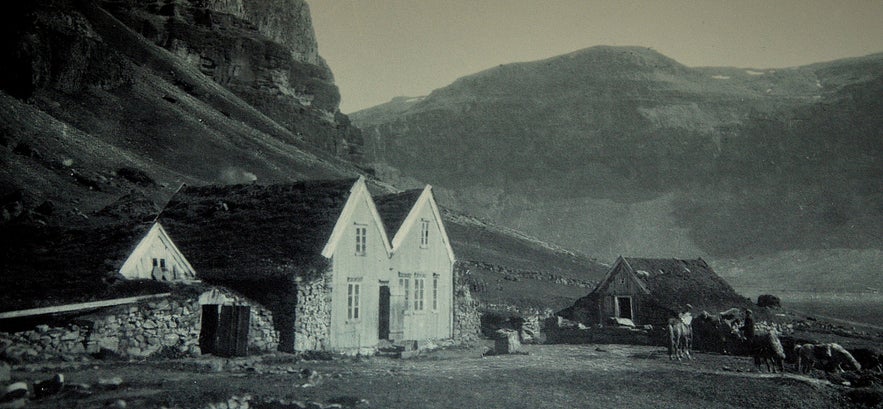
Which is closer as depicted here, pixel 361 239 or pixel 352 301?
pixel 352 301

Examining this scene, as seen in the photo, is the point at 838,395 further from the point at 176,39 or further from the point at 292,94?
the point at 292,94

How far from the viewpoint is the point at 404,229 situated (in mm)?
29984

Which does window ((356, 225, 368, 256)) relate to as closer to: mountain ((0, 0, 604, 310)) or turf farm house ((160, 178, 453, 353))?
turf farm house ((160, 178, 453, 353))

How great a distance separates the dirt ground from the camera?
1499cm

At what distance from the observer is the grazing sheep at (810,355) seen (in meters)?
25.3

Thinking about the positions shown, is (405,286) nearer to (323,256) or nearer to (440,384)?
(323,256)

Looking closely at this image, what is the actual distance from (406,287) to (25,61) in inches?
2098

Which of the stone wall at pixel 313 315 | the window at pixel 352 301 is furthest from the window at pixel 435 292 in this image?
the stone wall at pixel 313 315

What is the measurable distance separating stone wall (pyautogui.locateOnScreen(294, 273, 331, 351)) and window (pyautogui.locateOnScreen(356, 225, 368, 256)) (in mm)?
2197

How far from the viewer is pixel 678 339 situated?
89.6 ft

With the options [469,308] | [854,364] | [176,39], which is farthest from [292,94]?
[854,364]

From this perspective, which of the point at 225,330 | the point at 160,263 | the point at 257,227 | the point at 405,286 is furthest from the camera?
the point at 405,286

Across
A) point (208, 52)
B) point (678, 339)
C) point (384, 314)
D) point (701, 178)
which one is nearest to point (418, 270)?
point (384, 314)

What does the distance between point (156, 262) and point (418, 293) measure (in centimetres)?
1109
